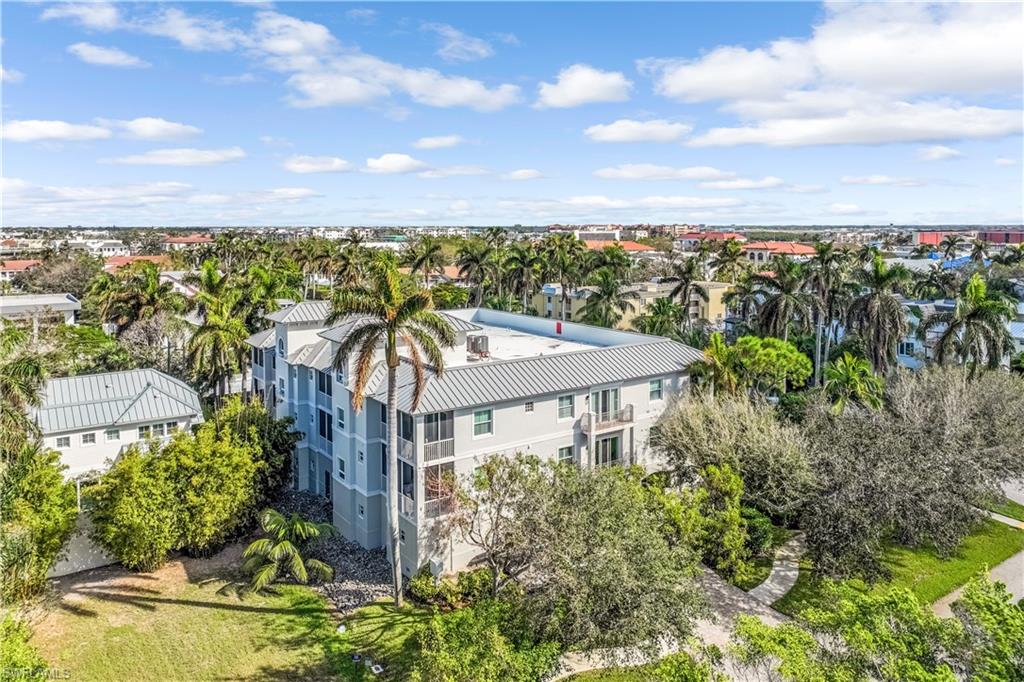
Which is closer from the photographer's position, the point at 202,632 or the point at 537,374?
the point at 202,632

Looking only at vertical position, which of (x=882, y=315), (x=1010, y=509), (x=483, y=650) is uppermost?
(x=882, y=315)

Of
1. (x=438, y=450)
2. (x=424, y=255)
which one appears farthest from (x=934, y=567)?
(x=424, y=255)

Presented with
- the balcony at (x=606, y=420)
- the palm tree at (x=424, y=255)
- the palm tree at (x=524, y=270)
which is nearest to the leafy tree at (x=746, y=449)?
the balcony at (x=606, y=420)

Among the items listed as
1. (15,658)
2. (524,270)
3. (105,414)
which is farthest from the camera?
(524,270)

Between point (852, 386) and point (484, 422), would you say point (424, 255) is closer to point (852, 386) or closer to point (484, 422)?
point (484, 422)

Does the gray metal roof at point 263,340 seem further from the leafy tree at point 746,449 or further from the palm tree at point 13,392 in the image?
the leafy tree at point 746,449

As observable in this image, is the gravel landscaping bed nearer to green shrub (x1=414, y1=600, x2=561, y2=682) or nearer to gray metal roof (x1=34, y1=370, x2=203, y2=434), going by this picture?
green shrub (x1=414, y1=600, x2=561, y2=682)
